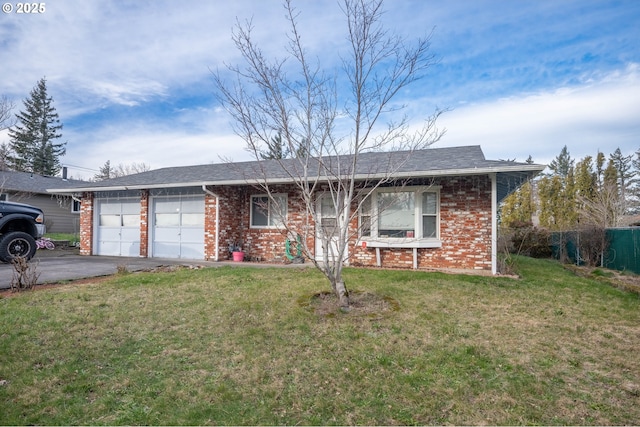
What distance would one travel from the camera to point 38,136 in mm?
37094

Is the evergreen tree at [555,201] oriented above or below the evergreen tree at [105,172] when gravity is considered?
below

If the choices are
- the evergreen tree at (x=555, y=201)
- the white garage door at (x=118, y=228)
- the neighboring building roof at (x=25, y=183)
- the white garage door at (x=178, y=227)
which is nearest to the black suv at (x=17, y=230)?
the white garage door at (x=118, y=228)

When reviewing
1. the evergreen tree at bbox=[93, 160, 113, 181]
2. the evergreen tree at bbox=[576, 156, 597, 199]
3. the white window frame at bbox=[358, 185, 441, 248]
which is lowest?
the white window frame at bbox=[358, 185, 441, 248]

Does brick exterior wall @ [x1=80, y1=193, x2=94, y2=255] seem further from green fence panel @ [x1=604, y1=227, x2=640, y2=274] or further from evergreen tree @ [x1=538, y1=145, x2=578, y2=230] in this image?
evergreen tree @ [x1=538, y1=145, x2=578, y2=230]

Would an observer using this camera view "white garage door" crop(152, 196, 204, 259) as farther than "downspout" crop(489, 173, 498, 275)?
Yes

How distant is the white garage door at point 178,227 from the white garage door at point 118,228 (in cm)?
89

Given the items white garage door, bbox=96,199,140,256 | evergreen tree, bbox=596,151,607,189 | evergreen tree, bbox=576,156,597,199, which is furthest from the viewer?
evergreen tree, bbox=596,151,607,189

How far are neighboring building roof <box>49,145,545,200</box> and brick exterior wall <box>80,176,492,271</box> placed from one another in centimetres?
52

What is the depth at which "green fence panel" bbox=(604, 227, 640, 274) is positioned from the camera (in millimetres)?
10289

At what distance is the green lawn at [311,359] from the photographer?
288 cm

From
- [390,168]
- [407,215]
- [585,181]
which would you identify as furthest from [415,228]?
[585,181]

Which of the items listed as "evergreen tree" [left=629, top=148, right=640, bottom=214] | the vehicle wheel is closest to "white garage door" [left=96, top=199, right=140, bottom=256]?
the vehicle wheel

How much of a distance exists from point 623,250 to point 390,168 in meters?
9.01

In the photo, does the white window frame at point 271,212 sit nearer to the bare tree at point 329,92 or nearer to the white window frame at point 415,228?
the white window frame at point 415,228
